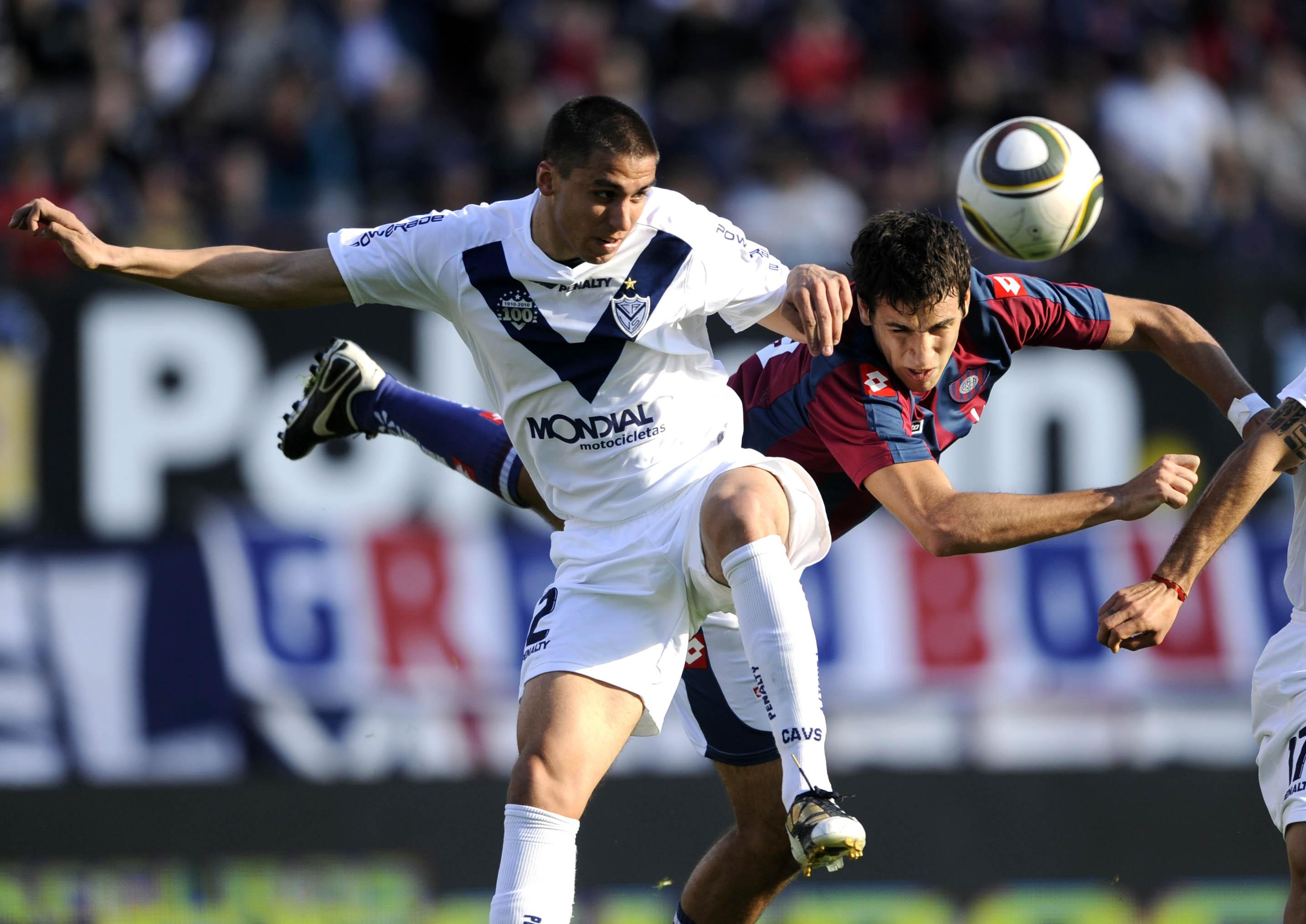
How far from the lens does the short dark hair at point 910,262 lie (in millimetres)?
5047

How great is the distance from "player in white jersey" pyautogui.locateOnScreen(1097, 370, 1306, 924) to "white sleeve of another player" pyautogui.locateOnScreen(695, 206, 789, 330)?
1.39 metres

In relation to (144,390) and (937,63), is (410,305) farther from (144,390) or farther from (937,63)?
(937,63)

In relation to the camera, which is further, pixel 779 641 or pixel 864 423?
pixel 864 423

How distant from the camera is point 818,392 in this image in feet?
17.5

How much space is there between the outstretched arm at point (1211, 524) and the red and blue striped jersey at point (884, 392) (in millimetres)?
680

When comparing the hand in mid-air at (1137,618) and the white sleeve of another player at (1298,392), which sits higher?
the white sleeve of another player at (1298,392)

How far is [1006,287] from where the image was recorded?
18.1 feet

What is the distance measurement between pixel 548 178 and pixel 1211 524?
2.29 m

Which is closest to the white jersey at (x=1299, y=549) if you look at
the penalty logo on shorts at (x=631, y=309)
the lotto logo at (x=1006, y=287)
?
the lotto logo at (x=1006, y=287)

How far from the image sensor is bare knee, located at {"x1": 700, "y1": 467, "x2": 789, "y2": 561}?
16.0ft

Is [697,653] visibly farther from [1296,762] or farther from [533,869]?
[1296,762]

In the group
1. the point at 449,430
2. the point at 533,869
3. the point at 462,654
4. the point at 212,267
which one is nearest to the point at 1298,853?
the point at 533,869

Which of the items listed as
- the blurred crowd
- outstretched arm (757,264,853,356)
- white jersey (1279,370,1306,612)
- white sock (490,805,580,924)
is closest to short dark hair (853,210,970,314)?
outstretched arm (757,264,853,356)

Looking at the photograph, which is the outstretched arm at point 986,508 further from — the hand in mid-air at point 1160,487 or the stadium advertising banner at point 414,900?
the stadium advertising banner at point 414,900
